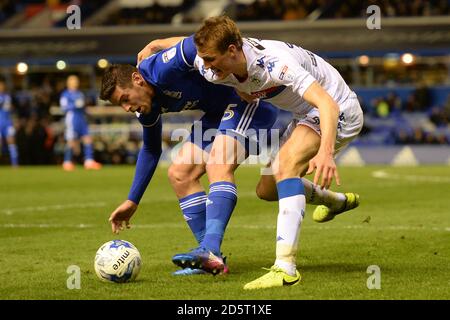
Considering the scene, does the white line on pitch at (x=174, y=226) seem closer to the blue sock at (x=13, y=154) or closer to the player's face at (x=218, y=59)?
the player's face at (x=218, y=59)

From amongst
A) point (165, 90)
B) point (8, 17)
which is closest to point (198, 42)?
point (165, 90)

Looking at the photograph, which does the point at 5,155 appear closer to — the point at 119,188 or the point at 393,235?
the point at 119,188

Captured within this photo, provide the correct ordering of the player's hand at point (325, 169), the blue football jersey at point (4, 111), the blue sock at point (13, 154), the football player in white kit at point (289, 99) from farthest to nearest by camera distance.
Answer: the blue football jersey at point (4, 111)
the blue sock at point (13, 154)
the football player in white kit at point (289, 99)
the player's hand at point (325, 169)

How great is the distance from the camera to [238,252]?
326 inches

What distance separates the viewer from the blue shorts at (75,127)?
24.1 m

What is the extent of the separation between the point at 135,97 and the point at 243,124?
2.67 ft

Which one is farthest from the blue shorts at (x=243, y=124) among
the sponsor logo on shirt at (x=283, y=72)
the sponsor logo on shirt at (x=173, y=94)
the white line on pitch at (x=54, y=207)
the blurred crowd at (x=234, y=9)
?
the blurred crowd at (x=234, y=9)

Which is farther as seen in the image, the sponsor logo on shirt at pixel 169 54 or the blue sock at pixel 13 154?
Result: the blue sock at pixel 13 154

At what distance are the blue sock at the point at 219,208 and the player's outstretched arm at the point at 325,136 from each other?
0.82 metres

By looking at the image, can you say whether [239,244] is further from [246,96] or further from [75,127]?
[75,127]

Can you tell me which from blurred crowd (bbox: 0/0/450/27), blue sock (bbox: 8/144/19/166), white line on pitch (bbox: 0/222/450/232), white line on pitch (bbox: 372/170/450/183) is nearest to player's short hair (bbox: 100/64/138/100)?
white line on pitch (bbox: 0/222/450/232)

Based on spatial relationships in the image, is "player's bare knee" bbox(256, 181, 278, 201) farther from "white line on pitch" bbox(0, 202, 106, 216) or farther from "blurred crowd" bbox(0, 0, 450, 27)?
"blurred crowd" bbox(0, 0, 450, 27)

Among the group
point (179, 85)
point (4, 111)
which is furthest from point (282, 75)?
point (4, 111)

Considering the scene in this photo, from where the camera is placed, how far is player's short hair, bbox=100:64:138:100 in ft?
21.6
